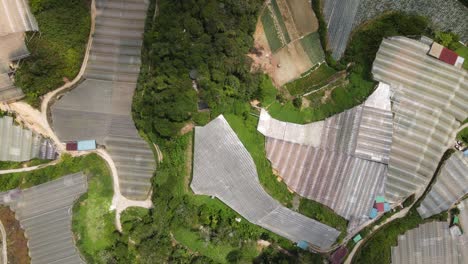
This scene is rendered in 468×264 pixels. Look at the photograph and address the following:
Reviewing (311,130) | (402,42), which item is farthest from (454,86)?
(311,130)

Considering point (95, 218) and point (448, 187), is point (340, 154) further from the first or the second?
point (95, 218)

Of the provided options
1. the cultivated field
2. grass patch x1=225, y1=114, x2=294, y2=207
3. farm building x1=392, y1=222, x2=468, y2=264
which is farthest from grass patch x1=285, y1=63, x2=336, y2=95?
farm building x1=392, y1=222, x2=468, y2=264

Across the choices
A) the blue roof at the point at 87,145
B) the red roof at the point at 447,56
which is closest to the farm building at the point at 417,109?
the red roof at the point at 447,56

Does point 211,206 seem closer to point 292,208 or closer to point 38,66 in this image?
point 292,208

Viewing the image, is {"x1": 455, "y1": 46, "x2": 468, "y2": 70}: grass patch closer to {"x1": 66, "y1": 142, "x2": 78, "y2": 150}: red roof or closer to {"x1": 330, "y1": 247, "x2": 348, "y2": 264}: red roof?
{"x1": 330, "y1": 247, "x2": 348, "y2": 264}: red roof

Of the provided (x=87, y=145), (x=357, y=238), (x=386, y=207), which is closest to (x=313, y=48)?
(x=386, y=207)

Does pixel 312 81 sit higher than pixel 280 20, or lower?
lower

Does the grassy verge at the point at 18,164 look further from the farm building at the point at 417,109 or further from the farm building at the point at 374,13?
the farm building at the point at 417,109
